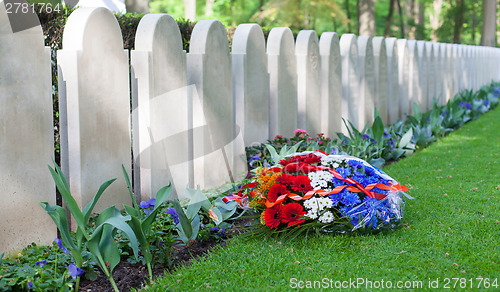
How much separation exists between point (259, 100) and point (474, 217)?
2.23 metres

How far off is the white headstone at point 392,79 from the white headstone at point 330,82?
5.65ft

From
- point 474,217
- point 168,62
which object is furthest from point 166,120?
point 474,217

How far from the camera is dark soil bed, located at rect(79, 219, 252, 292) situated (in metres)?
2.62

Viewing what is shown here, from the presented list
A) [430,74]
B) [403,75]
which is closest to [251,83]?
[403,75]

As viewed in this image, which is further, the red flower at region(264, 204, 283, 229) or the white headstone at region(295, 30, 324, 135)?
the white headstone at region(295, 30, 324, 135)

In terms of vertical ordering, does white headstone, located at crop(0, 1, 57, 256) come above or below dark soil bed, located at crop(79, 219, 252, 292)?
above

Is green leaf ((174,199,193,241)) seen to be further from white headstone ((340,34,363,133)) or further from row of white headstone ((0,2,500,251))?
white headstone ((340,34,363,133))

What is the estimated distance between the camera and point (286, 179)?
3.30 m

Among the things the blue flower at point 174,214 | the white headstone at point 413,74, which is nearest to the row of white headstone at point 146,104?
the blue flower at point 174,214

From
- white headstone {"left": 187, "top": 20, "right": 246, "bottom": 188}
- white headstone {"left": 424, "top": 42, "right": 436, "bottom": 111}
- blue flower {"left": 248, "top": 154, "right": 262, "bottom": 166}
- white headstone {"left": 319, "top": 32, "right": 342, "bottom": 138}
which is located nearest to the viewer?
white headstone {"left": 187, "top": 20, "right": 246, "bottom": 188}

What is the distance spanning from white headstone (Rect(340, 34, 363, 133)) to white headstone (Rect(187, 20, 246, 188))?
246 cm

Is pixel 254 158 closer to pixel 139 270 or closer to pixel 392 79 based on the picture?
pixel 139 270

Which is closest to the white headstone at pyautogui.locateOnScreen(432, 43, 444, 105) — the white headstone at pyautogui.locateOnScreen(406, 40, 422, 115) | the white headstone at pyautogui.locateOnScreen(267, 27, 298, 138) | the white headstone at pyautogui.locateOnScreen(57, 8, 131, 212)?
the white headstone at pyautogui.locateOnScreen(406, 40, 422, 115)

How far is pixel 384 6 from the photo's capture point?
114 feet
